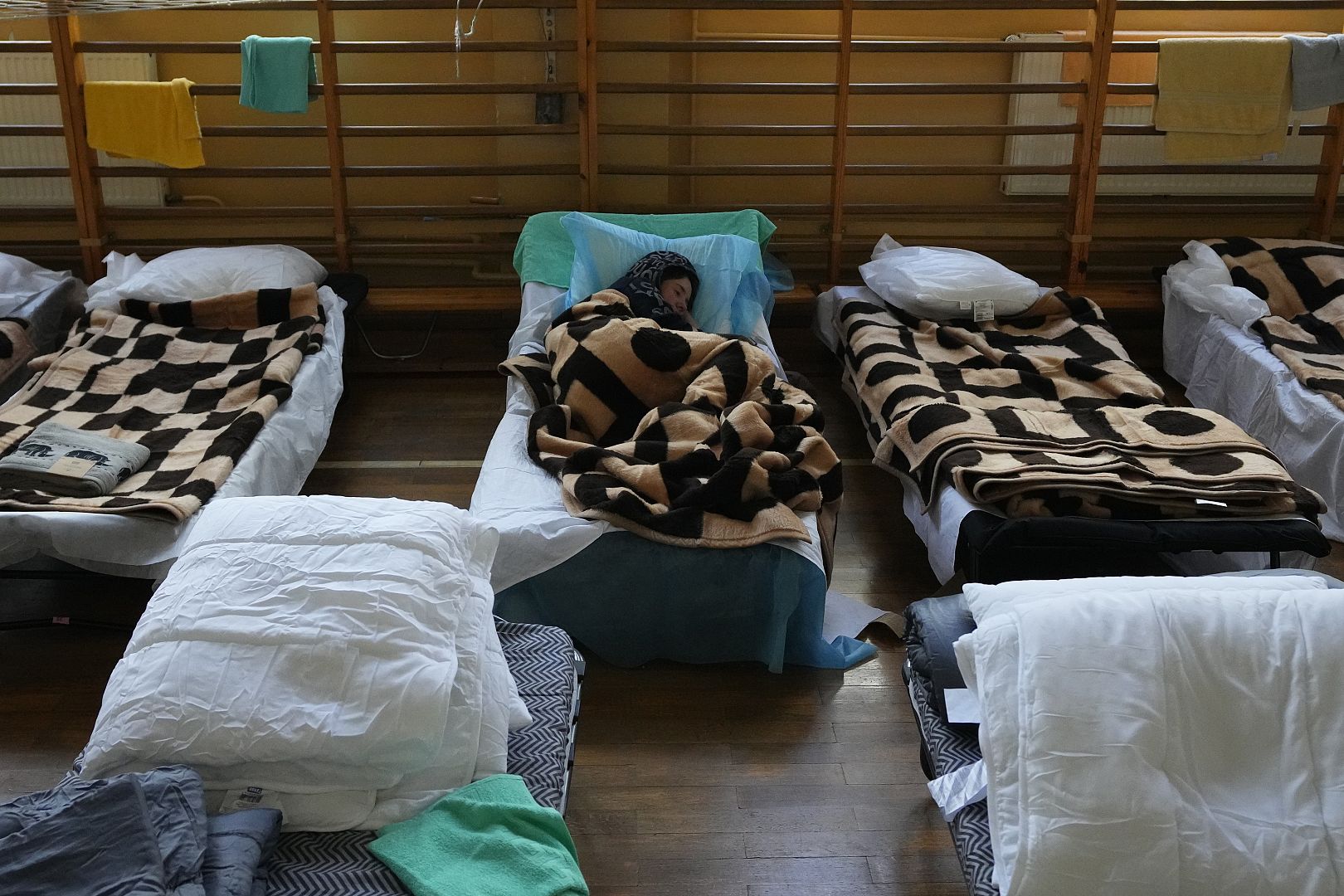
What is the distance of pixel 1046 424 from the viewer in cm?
316

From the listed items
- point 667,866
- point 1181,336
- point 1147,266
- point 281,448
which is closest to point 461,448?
point 281,448

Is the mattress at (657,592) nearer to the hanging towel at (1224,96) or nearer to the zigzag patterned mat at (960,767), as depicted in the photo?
the zigzag patterned mat at (960,767)

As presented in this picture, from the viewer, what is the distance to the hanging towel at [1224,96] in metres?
4.15

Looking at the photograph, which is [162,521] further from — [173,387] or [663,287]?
[663,287]

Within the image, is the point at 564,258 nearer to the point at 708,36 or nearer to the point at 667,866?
the point at 708,36

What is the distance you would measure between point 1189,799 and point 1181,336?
295 cm

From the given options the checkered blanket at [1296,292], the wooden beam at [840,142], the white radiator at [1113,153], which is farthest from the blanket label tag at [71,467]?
the white radiator at [1113,153]

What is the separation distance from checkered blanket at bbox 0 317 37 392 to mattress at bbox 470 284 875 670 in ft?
6.08

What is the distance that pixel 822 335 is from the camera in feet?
13.9

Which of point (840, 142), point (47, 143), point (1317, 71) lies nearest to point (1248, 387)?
point (1317, 71)

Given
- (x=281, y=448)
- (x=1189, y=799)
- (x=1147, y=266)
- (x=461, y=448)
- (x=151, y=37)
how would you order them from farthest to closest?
(x=1147, y=266) → (x=151, y=37) → (x=461, y=448) → (x=281, y=448) → (x=1189, y=799)

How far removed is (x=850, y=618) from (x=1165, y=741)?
1.33m

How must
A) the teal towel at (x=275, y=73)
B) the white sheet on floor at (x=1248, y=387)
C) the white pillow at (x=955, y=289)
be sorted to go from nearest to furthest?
the white sheet on floor at (x=1248, y=387), the white pillow at (x=955, y=289), the teal towel at (x=275, y=73)

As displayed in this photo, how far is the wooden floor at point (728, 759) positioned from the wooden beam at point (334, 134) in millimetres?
1803
